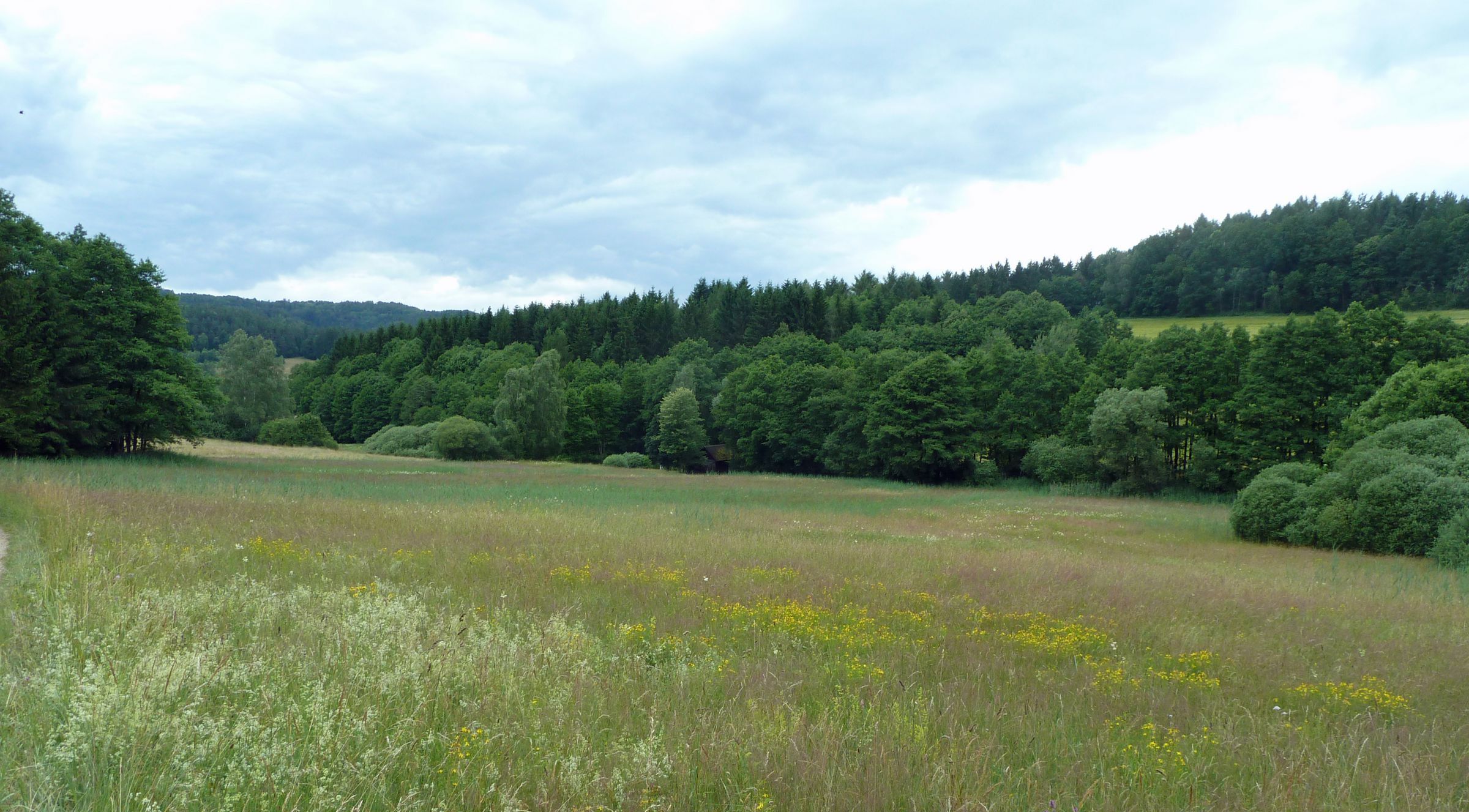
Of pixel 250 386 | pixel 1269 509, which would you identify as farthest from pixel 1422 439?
pixel 250 386

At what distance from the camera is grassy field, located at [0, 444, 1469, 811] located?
4281 millimetres

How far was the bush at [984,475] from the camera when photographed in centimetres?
6775

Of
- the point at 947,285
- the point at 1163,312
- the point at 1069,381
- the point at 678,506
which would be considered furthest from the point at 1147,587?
the point at 947,285

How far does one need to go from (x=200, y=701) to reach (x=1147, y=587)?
14.2m

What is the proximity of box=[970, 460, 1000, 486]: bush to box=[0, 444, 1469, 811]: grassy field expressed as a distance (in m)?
51.3

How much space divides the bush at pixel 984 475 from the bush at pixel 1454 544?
46.0 metres

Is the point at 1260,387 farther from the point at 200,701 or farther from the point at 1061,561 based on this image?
the point at 200,701

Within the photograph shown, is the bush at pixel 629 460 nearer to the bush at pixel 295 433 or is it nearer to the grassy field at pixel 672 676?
the bush at pixel 295 433

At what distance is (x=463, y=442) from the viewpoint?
83125 millimetres

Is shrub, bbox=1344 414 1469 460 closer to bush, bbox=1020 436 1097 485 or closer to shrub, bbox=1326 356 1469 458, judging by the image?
shrub, bbox=1326 356 1469 458

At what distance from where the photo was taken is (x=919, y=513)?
35.0 m

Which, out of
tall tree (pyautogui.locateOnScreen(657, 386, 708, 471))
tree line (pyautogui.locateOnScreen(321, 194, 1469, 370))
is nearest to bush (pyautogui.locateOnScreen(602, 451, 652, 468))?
tall tree (pyautogui.locateOnScreen(657, 386, 708, 471))

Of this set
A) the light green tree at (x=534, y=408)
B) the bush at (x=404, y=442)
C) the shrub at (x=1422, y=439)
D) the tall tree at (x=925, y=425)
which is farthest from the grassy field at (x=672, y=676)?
the bush at (x=404, y=442)

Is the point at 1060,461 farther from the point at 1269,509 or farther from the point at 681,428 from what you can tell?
the point at 681,428
